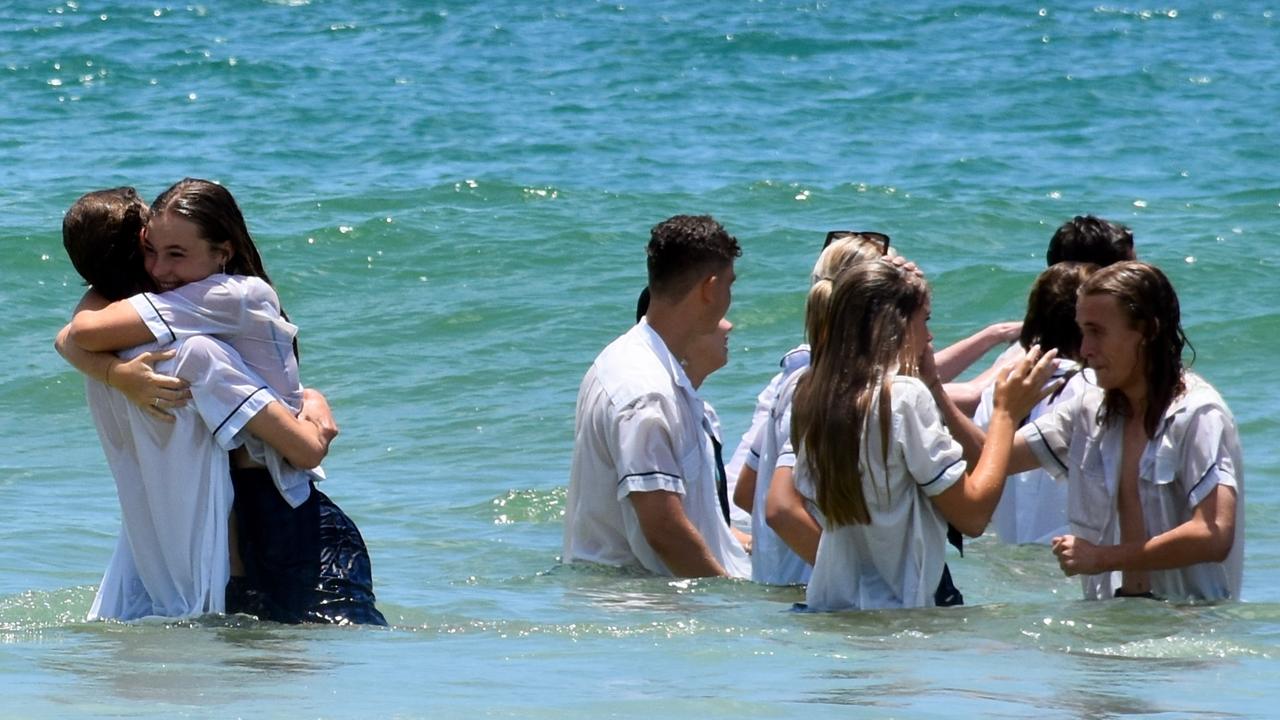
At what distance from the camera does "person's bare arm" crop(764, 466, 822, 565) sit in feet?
18.3

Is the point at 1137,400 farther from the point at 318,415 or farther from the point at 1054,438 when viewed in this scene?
the point at 318,415

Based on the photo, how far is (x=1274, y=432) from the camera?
10.6m

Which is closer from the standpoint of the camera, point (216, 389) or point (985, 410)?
point (216, 389)

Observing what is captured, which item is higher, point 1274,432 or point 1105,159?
point 1105,159

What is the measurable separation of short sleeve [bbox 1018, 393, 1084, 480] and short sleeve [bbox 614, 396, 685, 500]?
116cm

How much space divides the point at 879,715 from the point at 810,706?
0.21 meters

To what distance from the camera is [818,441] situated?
506cm

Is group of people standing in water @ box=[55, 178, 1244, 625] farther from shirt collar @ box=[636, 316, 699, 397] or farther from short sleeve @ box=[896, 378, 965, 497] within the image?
shirt collar @ box=[636, 316, 699, 397]

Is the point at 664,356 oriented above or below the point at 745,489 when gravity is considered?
above

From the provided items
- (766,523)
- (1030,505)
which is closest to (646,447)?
(766,523)

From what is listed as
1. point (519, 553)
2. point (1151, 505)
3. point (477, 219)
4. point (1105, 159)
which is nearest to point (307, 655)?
point (1151, 505)

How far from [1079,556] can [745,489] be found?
6.20 ft

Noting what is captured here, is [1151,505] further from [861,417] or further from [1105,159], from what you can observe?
[1105,159]

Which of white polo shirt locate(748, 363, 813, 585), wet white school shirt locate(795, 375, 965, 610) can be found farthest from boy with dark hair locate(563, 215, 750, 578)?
wet white school shirt locate(795, 375, 965, 610)
